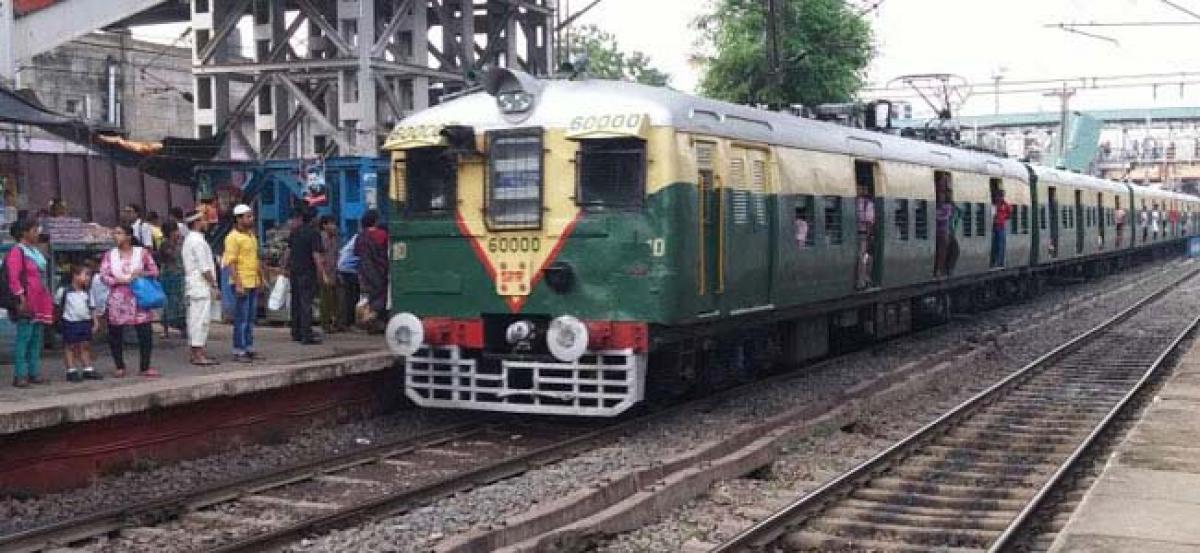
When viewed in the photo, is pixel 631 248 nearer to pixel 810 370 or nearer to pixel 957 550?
pixel 957 550

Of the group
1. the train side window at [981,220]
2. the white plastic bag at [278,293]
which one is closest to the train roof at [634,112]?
the white plastic bag at [278,293]

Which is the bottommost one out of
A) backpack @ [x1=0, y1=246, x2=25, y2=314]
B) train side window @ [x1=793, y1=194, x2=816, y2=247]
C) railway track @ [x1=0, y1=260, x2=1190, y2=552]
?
railway track @ [x1=0, y1=260, x2=1190, y2=552]

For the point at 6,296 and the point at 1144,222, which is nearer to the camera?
the point at 6,296

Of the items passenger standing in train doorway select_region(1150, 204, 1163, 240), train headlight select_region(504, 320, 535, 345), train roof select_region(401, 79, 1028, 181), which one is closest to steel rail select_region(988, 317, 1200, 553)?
train roof select_region(401, 79, 1028, 181)

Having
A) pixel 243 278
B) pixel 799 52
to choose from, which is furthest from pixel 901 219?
pixel 799 52

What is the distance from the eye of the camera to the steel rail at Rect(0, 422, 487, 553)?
24.0ft

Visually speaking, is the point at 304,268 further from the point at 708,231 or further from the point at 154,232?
the point at 708,231

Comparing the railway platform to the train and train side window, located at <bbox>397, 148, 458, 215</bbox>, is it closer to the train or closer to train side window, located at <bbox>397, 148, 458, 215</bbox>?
the train

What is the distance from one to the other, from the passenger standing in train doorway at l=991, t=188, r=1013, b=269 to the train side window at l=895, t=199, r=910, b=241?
5.55m

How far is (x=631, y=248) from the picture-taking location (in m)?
10.4

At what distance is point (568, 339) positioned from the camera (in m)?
10.4

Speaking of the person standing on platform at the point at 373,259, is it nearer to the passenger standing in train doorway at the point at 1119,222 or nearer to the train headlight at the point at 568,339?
the train headlight at the point at 568,339

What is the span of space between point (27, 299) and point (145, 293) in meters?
0.98

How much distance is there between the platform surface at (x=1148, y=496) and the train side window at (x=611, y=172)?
4.03 meters
